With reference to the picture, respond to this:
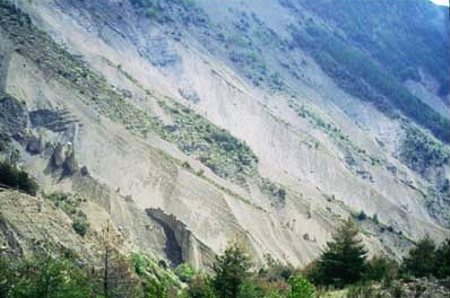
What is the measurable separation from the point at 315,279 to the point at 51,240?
17665 mm

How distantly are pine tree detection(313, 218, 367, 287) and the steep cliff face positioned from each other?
2120 cm

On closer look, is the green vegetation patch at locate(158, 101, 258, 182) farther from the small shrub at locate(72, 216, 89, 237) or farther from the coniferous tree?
the coniferous tree

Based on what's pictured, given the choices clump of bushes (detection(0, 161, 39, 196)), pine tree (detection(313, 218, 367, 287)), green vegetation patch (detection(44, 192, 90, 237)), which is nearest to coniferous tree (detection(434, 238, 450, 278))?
pine tree (detection(313, 218, 367, 287))

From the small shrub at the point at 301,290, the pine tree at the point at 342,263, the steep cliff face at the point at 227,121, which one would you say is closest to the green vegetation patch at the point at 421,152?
the steep cliff face at the point at 227,121

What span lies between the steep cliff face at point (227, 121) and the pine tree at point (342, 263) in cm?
2120

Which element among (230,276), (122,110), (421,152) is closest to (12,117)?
(122,110)

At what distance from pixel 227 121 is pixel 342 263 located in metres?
66.4

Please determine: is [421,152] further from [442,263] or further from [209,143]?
[442,263]

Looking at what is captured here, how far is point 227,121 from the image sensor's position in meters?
92.8

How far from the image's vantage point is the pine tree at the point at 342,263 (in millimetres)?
26891

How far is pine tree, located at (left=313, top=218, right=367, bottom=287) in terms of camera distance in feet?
88.2

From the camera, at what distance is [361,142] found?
109 m

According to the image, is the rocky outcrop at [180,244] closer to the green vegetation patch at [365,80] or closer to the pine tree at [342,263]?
the pine tree at [342,263]

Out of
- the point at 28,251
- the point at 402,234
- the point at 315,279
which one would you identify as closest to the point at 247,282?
the point at 315,279
